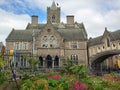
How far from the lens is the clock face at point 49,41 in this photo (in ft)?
178

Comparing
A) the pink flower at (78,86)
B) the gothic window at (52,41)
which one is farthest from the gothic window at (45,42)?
the pink flower at (78,86)

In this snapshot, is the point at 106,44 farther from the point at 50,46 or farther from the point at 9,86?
the point at 9,86

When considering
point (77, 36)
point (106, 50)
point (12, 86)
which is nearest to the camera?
point (12, 86)

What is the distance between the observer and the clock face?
54.3 metres

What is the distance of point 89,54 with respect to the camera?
56.7 meters

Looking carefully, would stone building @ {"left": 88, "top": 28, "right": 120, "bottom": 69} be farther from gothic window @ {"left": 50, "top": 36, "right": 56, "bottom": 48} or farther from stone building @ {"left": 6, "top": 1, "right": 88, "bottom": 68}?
gothic window @ {"left": 50, "top": 36, "right": 56, "bottom": 48}

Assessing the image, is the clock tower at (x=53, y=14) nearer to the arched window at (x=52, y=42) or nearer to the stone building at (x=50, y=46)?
the stone building at (x=50, y=46)

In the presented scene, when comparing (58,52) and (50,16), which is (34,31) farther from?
(50,16)

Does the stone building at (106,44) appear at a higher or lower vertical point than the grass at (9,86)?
higher

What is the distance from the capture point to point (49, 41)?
54562 millimetres

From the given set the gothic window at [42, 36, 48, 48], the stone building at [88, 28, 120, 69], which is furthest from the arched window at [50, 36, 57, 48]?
the stone building at [88, 28, 120, 69]

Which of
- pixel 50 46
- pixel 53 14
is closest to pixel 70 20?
pixel 53 14

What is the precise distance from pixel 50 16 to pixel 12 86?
63.1 m

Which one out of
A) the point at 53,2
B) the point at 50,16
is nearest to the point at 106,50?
the point at 50,16
